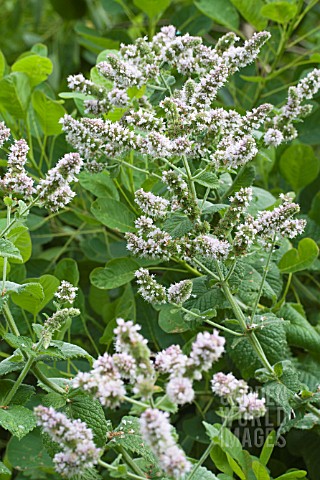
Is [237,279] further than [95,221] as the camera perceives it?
No

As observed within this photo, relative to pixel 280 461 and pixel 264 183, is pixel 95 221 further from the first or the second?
pixel 280 461

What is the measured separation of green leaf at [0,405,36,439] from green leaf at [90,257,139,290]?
0.82ft

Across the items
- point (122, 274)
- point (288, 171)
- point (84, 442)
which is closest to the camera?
point (84, 442)

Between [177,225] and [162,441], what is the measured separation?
28cm

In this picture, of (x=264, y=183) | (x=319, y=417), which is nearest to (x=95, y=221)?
(x=264, y=183)

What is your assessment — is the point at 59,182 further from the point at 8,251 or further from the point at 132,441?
the point at 132,441

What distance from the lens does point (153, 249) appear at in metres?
0.73

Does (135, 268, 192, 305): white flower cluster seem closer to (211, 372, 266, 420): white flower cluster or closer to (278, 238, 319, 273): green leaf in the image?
(211, 372, 266, 420): white flower cluster

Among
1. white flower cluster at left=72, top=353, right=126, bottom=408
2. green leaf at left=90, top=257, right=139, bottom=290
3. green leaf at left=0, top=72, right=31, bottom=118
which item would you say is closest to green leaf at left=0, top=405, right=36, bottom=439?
white flower cluster at left=72, top=353, right=126, bottom=408

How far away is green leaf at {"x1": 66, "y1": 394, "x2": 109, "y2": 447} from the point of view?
0.71m

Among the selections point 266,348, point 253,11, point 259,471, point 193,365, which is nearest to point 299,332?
point 266,348

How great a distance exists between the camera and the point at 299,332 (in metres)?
0.93

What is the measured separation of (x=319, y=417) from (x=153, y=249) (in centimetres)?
27

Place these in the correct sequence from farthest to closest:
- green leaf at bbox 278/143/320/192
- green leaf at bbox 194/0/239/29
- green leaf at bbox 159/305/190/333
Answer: green leaf at bbox 194/0/239/29
green leaf at bbox 278/143/320/192
green leaf at bbox 159/305/190/333
